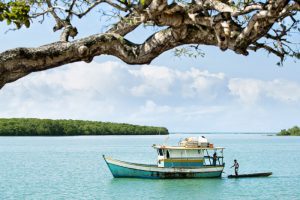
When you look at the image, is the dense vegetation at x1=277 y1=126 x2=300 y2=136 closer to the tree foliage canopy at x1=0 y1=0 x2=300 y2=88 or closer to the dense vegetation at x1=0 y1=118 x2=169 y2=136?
the dense vegetation at x1=0 y1=118 x2=169 y2=136

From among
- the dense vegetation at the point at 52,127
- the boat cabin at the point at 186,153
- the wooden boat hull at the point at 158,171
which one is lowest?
the wooden boat hull at the point at 158,171

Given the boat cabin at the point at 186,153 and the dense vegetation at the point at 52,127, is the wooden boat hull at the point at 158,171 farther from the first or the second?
the dense vegetation at the point at 52,127

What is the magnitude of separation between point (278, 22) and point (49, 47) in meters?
2.62

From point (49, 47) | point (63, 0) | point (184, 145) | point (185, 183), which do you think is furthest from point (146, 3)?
point (185, 183)

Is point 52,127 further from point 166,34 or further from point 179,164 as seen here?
point 166,34

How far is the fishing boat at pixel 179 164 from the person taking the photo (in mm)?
32406

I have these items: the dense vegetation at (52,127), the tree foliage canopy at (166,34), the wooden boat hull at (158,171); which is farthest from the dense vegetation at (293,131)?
the tree foliage canopy at (166,34)

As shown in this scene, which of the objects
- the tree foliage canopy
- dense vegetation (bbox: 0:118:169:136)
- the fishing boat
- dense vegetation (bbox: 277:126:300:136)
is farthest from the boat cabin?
dense vegetation (bbox: 277:126:300:136)

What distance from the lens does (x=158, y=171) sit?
34.2m

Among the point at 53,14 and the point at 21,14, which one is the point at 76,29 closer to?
the point at 53,14

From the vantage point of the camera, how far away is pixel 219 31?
632 cm

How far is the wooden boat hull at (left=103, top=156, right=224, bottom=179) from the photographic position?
3369cm

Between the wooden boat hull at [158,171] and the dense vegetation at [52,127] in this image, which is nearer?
the wooden boat hull at [158,171]

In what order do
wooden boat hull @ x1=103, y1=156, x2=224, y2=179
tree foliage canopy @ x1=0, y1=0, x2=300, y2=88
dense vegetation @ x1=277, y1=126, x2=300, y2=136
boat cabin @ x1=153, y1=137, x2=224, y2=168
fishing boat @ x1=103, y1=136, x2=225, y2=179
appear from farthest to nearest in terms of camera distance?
dense vegetation @ x1=277, y1=126, x2=300, y2=136 < wooden boat hull @ x1=103, y1=156, x2=224, y2=179 < fishing boat @ x1=103, y1=136, x2=225, y2=179 < boat cabin @ x1=153, y1=137, x2=224, y2=168 < tree foliage canopy @ x1=0, y1=0, x2=300, y2=88
